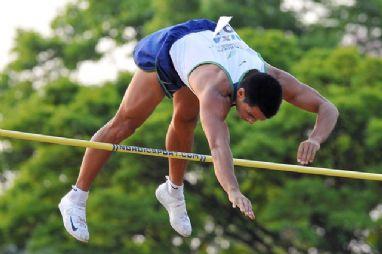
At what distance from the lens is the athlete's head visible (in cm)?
724

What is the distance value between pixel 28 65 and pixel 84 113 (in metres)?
4.68

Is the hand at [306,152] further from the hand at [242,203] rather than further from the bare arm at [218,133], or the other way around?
the hand at [242,203]

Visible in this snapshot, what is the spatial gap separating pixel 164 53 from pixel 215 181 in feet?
46.7

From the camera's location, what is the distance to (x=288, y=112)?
20.9 meters

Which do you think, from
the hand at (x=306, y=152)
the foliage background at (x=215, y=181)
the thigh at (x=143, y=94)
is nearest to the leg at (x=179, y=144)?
the thigh at (x=143, y=94)

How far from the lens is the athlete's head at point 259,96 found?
724 cm

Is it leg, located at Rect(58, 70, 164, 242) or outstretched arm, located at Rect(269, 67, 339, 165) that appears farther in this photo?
leg, located at Rect(58, 70, 164, 242)

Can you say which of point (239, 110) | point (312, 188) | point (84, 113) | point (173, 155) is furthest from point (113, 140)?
point (84, 113)

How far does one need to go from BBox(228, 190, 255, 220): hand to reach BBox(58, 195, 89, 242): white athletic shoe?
1.46 meters

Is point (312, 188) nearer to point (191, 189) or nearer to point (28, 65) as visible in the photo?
point (191, 189)

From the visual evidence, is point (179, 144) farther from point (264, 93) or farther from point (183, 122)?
point (264, 93)

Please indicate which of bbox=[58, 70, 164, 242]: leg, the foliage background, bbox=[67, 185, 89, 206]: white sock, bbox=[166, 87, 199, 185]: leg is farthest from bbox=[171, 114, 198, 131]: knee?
the foliage background

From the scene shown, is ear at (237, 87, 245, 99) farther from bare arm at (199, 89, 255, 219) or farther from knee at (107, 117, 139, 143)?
knee at (107, 117, 139, 143)

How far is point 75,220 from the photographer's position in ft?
26.7
